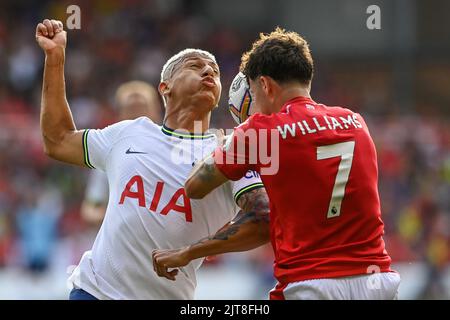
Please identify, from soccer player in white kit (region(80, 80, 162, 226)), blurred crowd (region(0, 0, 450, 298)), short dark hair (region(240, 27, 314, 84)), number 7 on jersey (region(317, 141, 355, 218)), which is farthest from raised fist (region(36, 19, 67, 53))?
blurred crowd (region(0, 0, 450, 298))

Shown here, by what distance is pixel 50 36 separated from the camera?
4.98 metres

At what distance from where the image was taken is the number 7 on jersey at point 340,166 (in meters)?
4.16

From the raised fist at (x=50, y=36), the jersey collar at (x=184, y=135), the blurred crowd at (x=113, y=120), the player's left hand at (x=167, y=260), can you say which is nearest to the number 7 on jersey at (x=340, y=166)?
the player's left hand at (x=167, y=260)

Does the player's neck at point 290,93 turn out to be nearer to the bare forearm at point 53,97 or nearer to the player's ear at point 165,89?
→ the player's ear at point 165,89

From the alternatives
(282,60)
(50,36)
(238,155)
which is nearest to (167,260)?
(238,155)

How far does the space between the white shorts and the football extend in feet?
3.80

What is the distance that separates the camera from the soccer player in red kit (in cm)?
416

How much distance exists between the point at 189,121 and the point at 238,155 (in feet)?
2.83

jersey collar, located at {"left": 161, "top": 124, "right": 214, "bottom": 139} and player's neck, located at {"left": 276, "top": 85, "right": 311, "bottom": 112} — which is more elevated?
player's neck, located at {"left": 276, "top": 85, "right": 311, "bottom": 112}

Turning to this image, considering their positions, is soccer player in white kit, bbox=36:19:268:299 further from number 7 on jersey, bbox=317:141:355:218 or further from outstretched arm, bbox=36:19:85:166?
number 7 on jersey, bbox=317:141:355:218

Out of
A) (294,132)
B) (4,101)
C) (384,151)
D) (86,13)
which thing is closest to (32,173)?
(4,101)

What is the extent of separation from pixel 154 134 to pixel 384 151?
9305 mm

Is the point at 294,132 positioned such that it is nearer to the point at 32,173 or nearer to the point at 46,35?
the point at 46,35
